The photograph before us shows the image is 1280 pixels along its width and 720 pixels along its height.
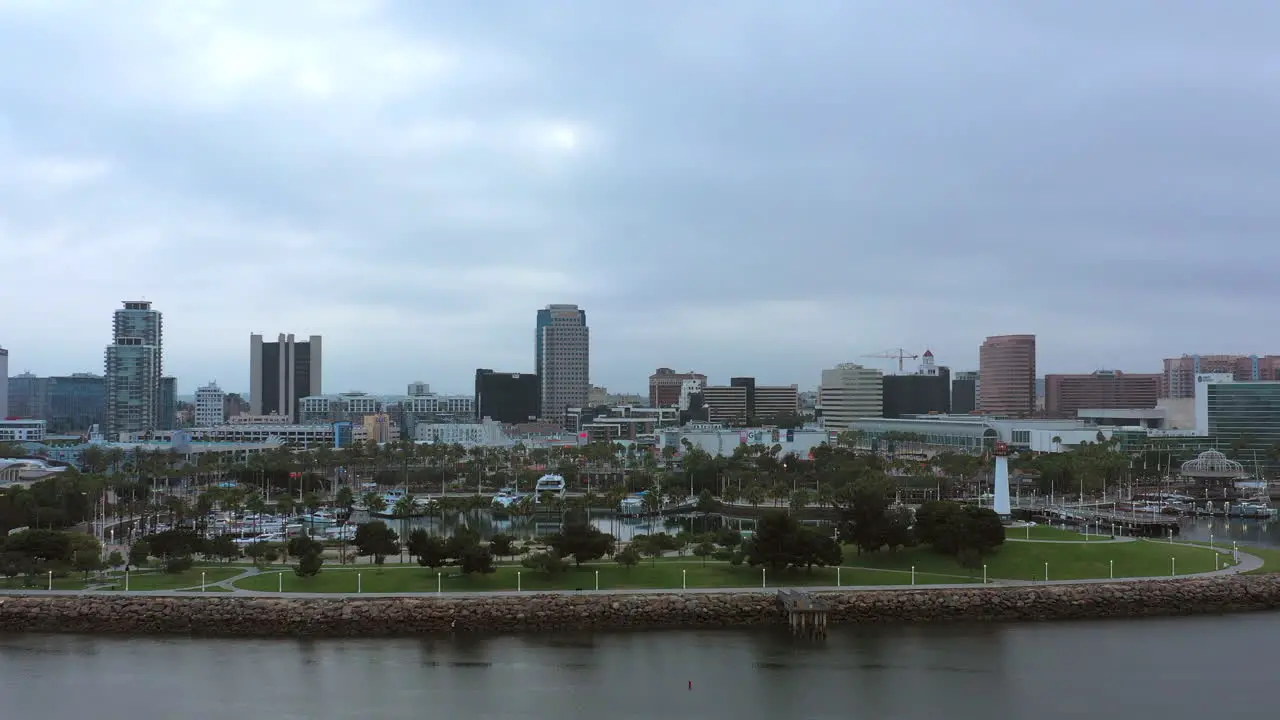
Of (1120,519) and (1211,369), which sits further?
(1211,369)

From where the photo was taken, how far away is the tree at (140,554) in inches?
1203

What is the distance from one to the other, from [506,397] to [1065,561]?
13708 centimetres

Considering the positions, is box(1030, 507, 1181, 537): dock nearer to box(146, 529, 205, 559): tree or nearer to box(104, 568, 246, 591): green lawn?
box(104, 568, 246, 591): green lawn

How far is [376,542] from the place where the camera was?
31.4 m

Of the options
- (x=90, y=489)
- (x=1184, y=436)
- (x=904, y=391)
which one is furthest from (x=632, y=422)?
(x=90, y=489)

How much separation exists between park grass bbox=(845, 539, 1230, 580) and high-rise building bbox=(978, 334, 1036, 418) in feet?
385

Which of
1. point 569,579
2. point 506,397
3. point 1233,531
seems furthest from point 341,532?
point 506,397

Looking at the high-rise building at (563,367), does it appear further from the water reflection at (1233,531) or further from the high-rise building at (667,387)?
the water reflection at (1233,531)

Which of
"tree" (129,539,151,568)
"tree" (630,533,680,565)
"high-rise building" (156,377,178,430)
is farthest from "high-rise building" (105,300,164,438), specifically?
"tree" (630,533,680,565)

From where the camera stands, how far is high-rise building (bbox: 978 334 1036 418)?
146125 mm

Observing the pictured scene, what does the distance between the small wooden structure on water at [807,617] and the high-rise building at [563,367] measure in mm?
144482

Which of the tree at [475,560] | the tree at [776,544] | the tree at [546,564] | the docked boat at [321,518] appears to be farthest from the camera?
the docked boat at [321,518]

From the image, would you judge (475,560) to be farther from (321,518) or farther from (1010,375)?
(1010,375)

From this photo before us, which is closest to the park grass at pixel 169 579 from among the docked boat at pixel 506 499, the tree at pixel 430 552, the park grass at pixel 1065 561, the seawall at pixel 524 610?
the seawall at pixel 524 610
